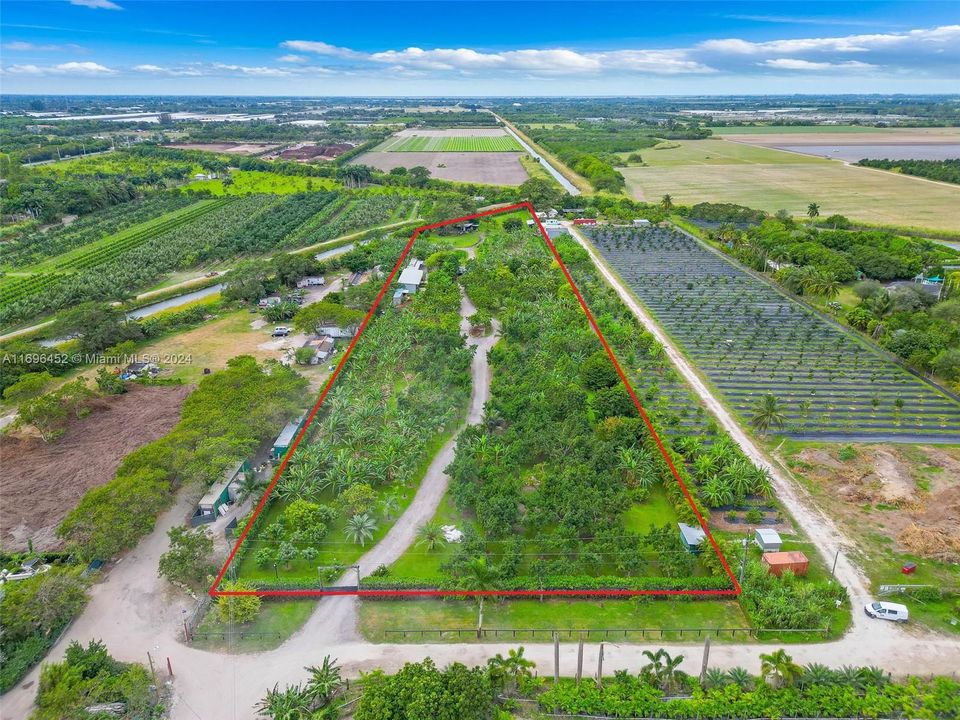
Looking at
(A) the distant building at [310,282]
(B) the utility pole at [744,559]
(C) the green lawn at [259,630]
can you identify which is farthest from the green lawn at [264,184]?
(B) the utility pole at [744,559]

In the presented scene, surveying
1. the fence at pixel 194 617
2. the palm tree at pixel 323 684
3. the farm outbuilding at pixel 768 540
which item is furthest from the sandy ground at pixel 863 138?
the palm tree at pixel 323 684

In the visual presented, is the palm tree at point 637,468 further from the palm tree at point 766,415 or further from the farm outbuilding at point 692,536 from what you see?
the palm tree at point 766,415

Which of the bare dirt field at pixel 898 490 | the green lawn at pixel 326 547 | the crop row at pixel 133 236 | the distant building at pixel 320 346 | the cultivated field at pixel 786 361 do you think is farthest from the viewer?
the crop row at pixel 133 236

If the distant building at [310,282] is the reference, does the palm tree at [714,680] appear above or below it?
below

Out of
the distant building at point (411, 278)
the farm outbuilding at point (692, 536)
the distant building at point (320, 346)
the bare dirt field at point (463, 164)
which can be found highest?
the bare dirt field at point (463, 164)

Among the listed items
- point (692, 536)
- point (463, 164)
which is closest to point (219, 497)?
point (692, 536)

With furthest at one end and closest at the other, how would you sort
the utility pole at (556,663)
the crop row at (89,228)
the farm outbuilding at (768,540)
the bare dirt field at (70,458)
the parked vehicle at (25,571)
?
the crop row at (89,228) → the bare dirt field at (70,458) → the farm outbuilding at (768,540) → the parked vehicle at (25,571) → the utility pole at (556,663)

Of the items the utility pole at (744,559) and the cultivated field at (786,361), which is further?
the cultivated field at (786,361)

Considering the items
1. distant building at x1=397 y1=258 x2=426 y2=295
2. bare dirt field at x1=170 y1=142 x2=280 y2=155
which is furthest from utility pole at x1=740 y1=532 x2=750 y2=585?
bare dirt field at x1=170 y1=142 x2=280 y2=155
